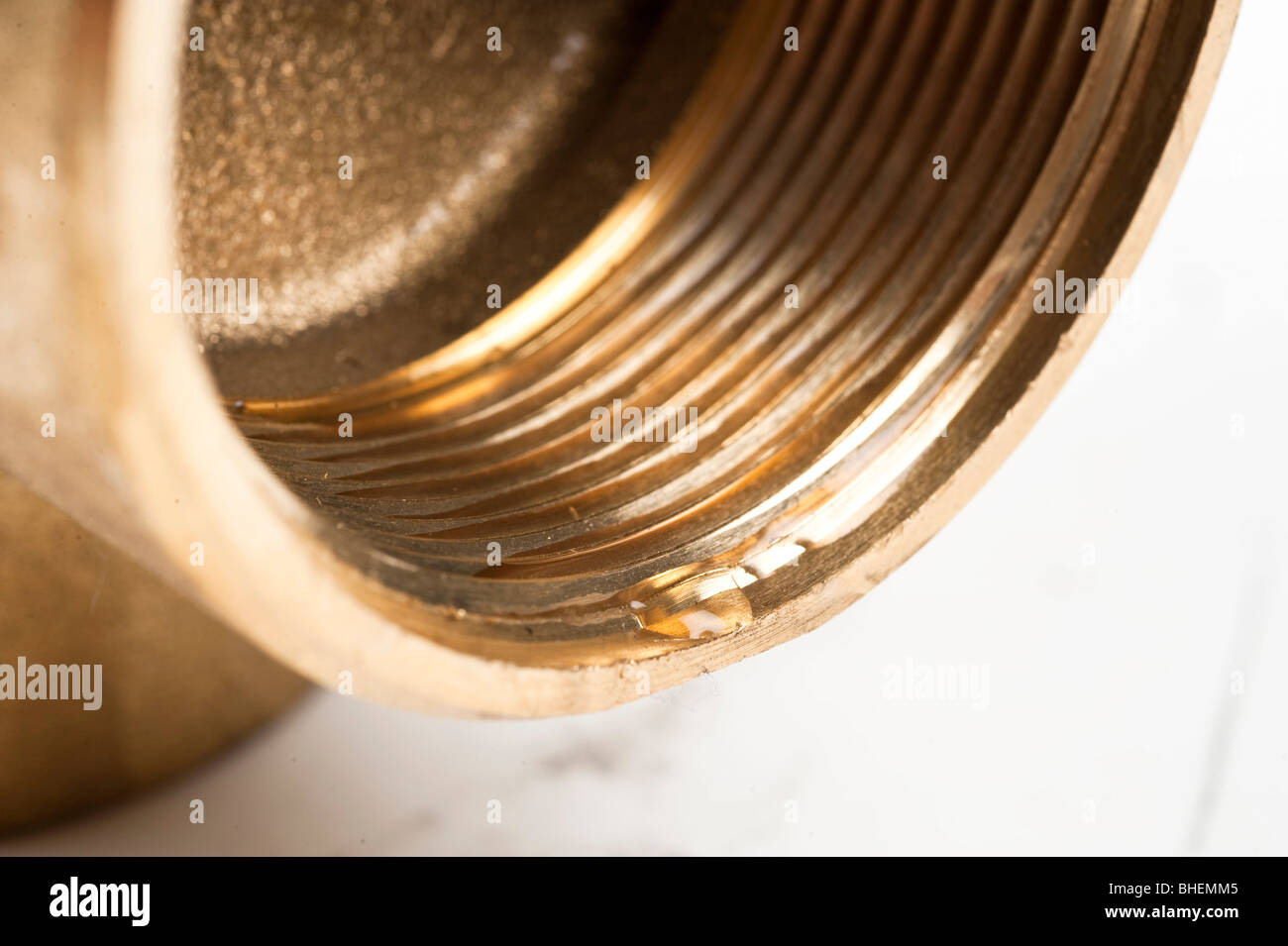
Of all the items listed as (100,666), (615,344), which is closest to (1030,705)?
(615,344)

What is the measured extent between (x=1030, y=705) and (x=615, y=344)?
1.36 ft


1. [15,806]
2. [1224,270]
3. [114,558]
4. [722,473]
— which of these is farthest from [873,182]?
[15,806]

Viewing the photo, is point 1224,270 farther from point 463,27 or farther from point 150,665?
point 150,665

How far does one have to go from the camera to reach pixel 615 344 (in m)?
0.86

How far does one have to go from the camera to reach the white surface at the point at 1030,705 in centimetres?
83

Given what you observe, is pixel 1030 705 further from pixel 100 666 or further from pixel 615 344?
pixel 100 666

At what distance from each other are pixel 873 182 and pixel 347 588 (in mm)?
529

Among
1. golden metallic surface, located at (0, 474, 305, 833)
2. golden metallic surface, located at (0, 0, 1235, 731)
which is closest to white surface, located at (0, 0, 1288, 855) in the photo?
golden metallic surface, located at (0, 474, 305, 833)

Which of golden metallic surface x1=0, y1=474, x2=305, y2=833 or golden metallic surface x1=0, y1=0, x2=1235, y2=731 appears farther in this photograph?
golden metallic surface x1=0, y1=474, x2=305, y2=833

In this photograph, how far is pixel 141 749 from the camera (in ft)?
2.49

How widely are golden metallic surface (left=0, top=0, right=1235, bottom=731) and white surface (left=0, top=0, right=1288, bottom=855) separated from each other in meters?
0.22

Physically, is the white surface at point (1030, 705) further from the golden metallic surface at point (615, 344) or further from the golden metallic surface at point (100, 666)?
the golden metallic surface at point (615, 344)

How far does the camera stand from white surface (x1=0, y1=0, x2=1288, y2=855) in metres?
0.83

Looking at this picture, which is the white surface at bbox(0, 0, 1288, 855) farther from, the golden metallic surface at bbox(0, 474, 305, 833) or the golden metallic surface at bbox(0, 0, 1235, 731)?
the golden metallic surface at bbox(0, 0, 1235, 731)
